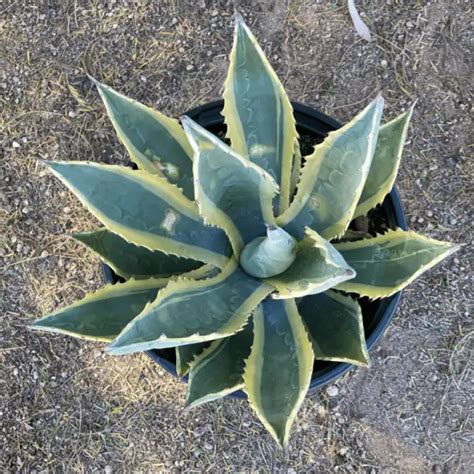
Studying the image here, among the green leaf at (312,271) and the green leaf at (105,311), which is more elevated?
the green leaf at (312,271)

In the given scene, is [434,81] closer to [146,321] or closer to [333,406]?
[333,406]

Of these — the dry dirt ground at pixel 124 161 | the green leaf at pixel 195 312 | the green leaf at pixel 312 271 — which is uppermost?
the green leaf at pixel 312 271

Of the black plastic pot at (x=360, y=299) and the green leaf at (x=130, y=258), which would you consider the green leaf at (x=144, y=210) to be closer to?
the green leaf at (x=130, y=258)

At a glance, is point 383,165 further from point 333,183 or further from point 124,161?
point 124,161

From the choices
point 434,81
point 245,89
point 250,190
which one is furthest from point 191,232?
point 434,81

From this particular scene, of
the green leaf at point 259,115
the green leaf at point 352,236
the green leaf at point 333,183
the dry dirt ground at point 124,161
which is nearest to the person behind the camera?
the green leaf at point 333,183

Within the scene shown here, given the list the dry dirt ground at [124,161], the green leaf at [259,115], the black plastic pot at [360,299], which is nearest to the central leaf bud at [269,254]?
the green leaf at [259,115]

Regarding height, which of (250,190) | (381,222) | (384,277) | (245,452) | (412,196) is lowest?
(245,452)
